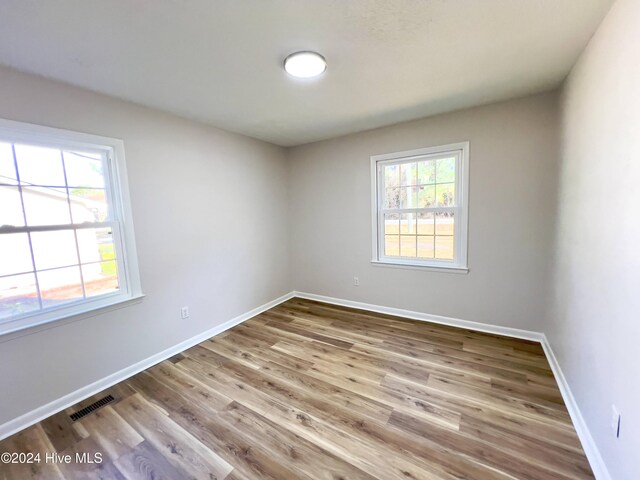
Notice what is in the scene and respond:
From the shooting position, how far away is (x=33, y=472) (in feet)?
5.01

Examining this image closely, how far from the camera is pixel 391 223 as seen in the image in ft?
11.7

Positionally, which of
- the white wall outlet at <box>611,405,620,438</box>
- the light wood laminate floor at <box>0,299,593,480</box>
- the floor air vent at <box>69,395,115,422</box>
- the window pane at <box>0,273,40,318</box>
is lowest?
the light wood laminate floor at <box>0,299,593,480</box>

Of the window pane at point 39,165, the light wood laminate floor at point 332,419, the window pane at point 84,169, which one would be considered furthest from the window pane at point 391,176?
the window pane at point 39,165

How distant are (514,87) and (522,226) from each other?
130cm

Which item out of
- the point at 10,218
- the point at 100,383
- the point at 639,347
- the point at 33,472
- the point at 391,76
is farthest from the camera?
the point at 100,383

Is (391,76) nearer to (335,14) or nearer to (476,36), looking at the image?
(476,36)

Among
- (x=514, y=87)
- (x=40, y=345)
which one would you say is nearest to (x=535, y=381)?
→ (x=514, y=87)

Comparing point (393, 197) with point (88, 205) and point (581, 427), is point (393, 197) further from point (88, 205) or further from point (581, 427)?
point (88, 205)

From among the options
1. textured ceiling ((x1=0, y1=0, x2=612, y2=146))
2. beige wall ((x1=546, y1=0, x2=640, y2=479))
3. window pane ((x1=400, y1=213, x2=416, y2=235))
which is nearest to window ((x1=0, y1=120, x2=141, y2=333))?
textured ceiling ((x1=0, y1=0, x2=612, y2=146))

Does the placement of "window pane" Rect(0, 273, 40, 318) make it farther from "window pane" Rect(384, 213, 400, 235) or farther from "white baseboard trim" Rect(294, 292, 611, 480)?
"window pane" Rect(384, 213, 400, 235)

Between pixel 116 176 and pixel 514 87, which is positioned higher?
pixel 514 87

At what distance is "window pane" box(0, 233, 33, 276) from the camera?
1826 mm

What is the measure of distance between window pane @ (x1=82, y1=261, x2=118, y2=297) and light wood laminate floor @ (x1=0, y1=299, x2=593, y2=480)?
833 mm

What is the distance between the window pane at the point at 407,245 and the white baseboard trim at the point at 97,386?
7.71 feet
